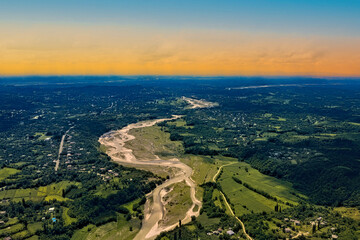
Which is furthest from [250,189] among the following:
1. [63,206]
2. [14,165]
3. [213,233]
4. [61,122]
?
[61,122]

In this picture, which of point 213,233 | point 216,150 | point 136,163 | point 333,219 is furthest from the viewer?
point 216,150

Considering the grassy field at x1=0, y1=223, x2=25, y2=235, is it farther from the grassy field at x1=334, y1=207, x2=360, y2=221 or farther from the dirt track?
the grassy field at x1=334, y1=207, x2=360, y2=221

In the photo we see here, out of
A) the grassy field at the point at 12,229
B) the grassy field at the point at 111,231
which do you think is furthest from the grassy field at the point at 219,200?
the grassy field at the point at 12,229

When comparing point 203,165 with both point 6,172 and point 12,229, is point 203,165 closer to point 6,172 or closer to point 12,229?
point 12,229

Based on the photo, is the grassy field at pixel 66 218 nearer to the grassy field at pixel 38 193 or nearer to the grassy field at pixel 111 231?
the grassy field at pixel 111 231

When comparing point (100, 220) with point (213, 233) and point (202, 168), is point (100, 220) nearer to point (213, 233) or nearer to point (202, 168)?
point (213, 233)

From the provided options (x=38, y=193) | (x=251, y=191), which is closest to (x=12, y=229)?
(x=38, y=193)

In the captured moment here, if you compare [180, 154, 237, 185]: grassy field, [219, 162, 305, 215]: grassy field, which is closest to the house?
[219, 162, 305, 215]: grassy field
